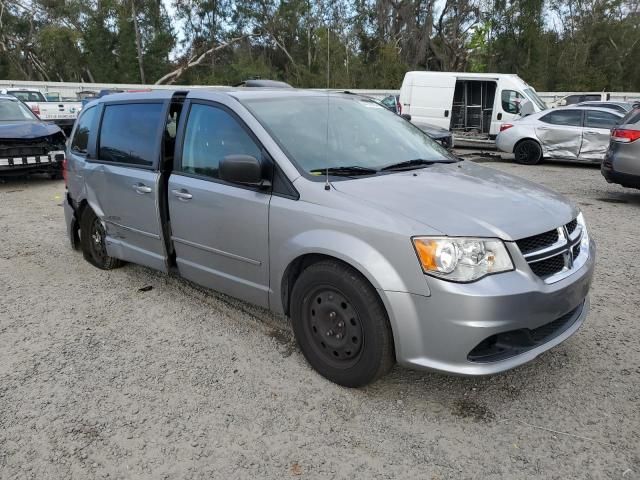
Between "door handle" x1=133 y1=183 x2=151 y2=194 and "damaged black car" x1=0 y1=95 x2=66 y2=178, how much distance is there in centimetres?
706

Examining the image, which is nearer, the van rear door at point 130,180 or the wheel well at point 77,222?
the van rear door at point 130,180

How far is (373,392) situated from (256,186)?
1460 mm

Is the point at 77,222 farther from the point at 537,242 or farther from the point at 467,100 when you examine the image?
the point at 467,100

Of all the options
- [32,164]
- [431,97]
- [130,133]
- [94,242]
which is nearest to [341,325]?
[130,133]

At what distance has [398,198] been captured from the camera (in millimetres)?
2992

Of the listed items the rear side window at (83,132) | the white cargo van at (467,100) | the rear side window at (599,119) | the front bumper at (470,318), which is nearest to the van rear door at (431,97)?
the white cargo van at (467,100)

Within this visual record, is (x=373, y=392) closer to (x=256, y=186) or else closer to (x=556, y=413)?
(x=556, y=413)

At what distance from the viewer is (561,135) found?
40.0 feet

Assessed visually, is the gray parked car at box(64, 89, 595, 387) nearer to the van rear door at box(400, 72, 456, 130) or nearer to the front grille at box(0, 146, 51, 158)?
the front grille at box(0, 146, 51, 158)

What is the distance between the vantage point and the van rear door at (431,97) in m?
16.1

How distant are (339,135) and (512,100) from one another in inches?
527

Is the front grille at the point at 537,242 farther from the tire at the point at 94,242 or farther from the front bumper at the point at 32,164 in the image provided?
the front bumper at the point at 32,164

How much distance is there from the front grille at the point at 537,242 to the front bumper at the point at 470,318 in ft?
0.46

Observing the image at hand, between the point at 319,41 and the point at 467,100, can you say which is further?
the point at 319,41
